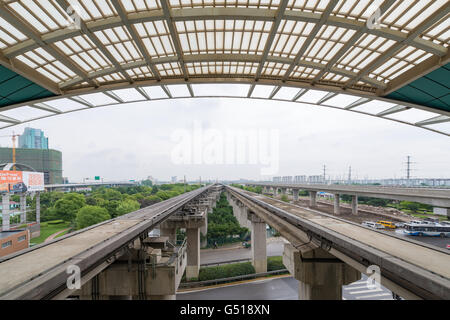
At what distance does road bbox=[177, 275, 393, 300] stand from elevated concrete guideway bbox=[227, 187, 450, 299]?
38.9ft

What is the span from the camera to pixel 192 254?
2166 centimetres

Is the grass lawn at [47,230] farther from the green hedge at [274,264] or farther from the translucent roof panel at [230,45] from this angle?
the green hedge at [274,264]

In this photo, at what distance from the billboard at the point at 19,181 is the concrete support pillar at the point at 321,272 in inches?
1501

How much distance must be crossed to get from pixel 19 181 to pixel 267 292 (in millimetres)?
36528

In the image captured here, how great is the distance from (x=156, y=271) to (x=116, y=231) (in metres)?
2.27

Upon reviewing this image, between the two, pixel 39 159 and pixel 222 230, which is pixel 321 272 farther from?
pixel 39 159

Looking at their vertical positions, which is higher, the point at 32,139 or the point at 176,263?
the point at 32,139

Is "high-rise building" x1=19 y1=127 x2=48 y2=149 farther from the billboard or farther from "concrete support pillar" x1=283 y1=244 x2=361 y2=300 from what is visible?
"concrete support pillar" x1=283 y1=244 x2=361 y2=300

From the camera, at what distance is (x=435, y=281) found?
3.37m

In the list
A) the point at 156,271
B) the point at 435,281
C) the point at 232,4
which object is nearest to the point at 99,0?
the point at 232,4

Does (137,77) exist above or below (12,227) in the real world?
above

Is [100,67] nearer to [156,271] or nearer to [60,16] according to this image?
[60,16]

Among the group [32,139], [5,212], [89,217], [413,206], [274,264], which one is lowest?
[274,264]

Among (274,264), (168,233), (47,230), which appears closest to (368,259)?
(168,233)
